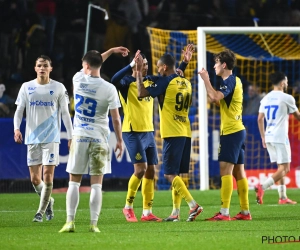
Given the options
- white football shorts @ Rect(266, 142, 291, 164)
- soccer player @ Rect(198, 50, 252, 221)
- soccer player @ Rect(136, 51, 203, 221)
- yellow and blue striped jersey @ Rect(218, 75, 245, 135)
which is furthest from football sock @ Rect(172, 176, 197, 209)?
white football shorts @ Rect(266, 142, 291, 164)

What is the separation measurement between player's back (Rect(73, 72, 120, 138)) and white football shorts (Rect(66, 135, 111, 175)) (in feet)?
0.26

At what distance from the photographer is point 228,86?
1074 centimetres

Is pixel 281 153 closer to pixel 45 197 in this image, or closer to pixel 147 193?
pixel 147 193

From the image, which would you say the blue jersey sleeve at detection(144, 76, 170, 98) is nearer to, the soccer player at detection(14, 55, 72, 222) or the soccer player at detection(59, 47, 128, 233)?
the soccer player at detection(14, 55, 72, 222)

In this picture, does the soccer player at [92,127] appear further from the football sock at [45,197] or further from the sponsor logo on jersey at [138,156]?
the sponsor logo on jersey at [138,156]

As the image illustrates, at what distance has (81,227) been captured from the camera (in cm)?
1001

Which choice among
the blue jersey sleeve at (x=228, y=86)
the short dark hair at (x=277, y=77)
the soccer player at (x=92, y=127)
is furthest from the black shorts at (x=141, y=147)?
the short dark hair at (x=277, y=77)

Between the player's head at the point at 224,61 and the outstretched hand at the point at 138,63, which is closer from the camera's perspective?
the outstretched hand at the point at 138,63

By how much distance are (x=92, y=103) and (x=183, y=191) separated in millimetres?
1973

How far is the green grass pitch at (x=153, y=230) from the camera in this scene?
811cm

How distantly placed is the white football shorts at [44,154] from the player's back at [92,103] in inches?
70.0

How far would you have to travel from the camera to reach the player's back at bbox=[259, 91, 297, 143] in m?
14.2

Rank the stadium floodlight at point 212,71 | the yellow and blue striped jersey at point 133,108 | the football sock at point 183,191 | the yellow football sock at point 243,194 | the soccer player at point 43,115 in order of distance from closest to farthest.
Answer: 1. the football sock at point 183,191
2. the yellow football sock at point 243,194
3. the soccer player at point 43,115
4. the yellow and blue striped jersey at point 133,108
5. the stadium floodlight at point 212,71

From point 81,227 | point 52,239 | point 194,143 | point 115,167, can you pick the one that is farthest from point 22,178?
point 52,239
